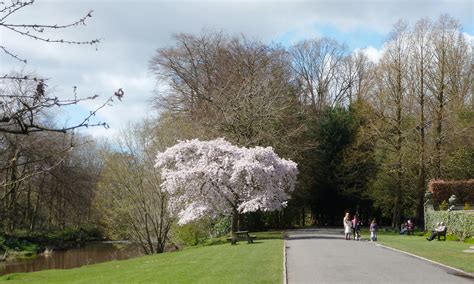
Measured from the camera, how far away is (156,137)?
3862cm

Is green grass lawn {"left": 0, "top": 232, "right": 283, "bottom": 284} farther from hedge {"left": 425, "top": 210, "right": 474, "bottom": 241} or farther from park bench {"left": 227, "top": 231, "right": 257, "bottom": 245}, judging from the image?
hedge {"left": 425, "top": 210, "right": 474, "bottom": 241}

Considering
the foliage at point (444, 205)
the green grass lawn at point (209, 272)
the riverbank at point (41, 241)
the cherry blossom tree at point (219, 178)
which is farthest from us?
the riverbank at point (41, 241)

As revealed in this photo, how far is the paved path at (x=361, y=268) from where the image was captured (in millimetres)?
15414

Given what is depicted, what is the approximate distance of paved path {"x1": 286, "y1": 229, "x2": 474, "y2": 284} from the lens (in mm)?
15414

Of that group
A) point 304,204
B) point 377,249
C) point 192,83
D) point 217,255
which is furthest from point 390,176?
point 217,255

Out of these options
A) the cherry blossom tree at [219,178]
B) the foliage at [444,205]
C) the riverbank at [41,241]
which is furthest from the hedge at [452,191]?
the riverbank at [41,241]

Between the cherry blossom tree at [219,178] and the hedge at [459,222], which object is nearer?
the hedge at [459,222]

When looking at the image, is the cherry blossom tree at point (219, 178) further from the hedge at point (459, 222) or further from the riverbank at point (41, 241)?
the riverbank at point (41, 241)

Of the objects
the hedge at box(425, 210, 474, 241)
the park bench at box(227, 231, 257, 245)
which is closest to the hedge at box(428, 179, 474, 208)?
the hedge at box(425, 210, 474, 241)

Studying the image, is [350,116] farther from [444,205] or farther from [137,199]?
[137,199]

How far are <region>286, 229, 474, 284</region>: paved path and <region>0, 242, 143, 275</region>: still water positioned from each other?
1780cm

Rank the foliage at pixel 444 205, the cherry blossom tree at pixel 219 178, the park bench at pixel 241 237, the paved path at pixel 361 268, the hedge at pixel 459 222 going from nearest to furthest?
1. the paved path at pixel 361 268
2. the park bench at pixel 241 237
3. the hedge at pixel 459 222
4. the cherry blossom tree at pixel 219 178
5. the foliage at pixel 444 205

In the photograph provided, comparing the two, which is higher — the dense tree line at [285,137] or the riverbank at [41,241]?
the dense tree line at [285,137]

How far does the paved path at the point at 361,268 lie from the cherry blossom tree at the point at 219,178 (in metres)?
A: 10.1
